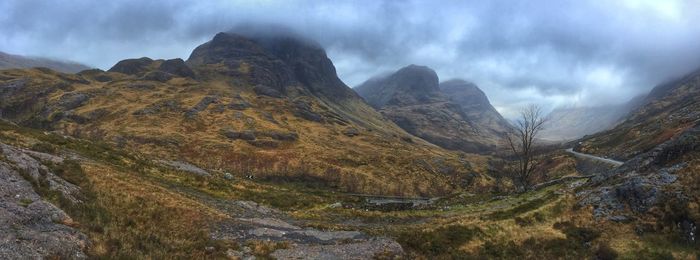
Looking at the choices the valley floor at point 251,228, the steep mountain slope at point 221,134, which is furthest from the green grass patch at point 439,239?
the steep mountain slope at point 221,134

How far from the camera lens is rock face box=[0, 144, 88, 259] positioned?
18.7 m

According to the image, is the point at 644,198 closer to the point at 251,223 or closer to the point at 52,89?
the point at 251,223

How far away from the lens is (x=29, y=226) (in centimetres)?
2072

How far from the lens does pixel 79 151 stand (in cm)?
4950

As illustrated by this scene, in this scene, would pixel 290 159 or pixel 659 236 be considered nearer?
pixel 659 236

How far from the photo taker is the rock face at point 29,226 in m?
18.7

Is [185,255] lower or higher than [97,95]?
lower

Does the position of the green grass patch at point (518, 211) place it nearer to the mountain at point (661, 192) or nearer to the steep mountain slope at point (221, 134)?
the mountain at point (661, 192)

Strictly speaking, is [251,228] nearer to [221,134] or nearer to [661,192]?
[661,192]

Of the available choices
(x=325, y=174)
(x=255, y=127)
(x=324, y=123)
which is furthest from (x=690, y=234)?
(x=324, y=123)

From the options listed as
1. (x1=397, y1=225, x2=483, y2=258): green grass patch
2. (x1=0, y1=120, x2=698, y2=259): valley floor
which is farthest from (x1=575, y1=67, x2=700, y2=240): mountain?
(x1=397, y1=225, x2=483, y2=258): green grass patch

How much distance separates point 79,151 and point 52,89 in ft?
469

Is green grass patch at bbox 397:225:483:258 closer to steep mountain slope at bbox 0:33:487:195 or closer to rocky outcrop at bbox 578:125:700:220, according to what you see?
rocky outcrop at bbox 578:125:700:220

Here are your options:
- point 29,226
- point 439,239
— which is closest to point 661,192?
point 439,239
